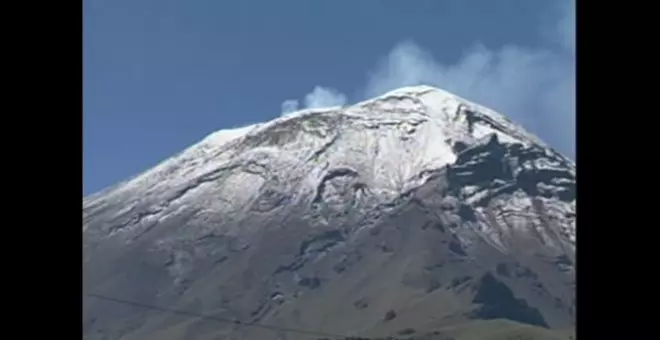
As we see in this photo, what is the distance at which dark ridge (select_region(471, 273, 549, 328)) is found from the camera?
183 meters

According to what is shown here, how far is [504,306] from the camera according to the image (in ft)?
620

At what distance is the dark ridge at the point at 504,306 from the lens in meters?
183

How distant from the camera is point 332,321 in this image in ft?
598

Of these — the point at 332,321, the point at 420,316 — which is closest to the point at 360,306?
the point at 332,321
